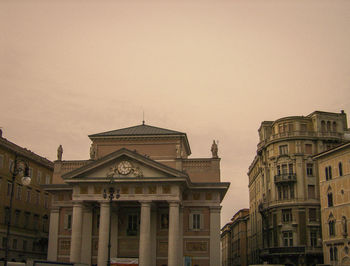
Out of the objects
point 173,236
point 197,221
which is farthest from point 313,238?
point 173,236

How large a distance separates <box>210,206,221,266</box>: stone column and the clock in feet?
34.2

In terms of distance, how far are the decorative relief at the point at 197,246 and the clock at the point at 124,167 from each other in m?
10.6

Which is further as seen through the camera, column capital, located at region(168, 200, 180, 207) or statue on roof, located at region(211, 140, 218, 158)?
statue on roof, located at region(211, 140, 218, 158)

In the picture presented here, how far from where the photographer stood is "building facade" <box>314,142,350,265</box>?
54.2 meters

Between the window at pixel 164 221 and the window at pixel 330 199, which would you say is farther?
the window at pixel 330 199

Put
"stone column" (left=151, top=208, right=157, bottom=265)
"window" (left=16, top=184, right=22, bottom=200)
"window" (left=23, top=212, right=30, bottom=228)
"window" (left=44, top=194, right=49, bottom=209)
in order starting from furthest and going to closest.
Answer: "window" (left=44, top=194, right=49, bottom=209), "window" (left=23, top=212, right=30, bottom=228), "window" (left=16, top=184, right=22, bottom=200), "stone column" (left=151, top=208, right=157, bottom=265)

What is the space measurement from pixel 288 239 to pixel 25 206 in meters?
37.5

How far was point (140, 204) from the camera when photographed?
49.1m

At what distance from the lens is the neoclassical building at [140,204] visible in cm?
4703

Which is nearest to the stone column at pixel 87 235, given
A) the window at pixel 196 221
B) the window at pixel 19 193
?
the window at pixel 196 221

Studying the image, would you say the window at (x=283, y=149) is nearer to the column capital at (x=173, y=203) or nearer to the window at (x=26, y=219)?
the column capital at (x=173, y=203)

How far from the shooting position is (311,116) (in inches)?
2783

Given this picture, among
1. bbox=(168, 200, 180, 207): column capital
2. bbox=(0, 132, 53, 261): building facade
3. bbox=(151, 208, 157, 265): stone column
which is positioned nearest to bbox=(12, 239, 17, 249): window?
bbox=(0, 132, 53, 261): building facade

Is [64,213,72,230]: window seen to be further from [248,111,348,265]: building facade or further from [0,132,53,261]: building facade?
[248,111,348,265]: building facade
